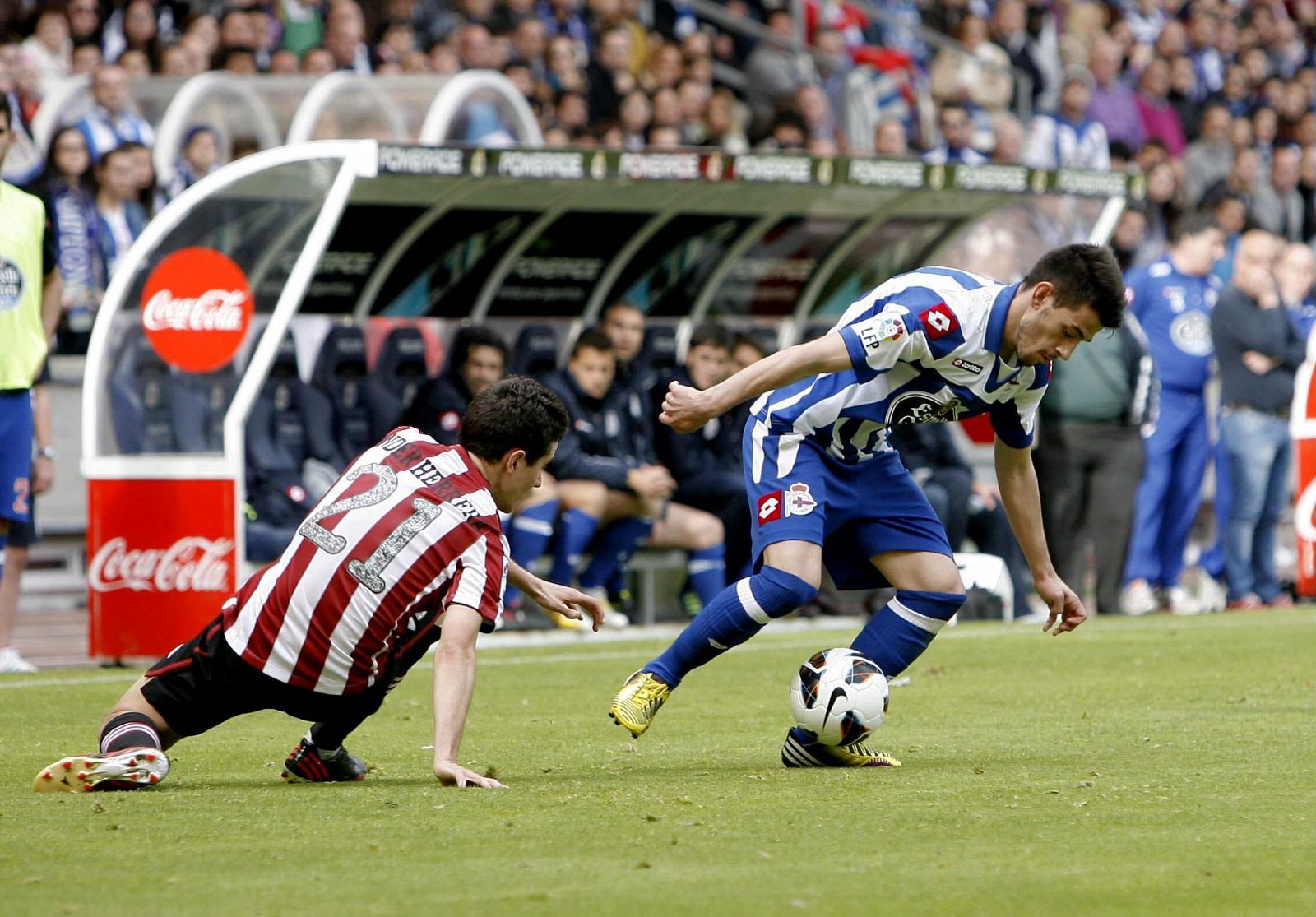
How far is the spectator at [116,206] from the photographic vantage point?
41.9ft

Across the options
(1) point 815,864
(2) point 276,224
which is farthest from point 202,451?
(1) point 815,864

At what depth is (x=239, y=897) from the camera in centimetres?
416

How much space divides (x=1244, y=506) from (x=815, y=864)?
10.2 metres

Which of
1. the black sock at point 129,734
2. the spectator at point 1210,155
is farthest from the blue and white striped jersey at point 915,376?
the spectator at point 1210,155

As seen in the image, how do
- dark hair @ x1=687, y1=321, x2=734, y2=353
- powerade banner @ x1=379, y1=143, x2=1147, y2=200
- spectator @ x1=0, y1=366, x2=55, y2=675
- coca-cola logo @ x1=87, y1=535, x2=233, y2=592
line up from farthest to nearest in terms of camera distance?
dark hair @ x1=687, y1=321, x2=734, y2=353 → powerade banner @ x1=379, y1=143, x2=1147, y2=200 → coca-cola logo @ x1=87, y1=535, x2=233, y2=592 → spectator @ x1=0, y1=366, x2=55, y2=675

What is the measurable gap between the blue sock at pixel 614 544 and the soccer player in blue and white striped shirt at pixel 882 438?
575 cm

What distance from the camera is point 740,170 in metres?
13.3

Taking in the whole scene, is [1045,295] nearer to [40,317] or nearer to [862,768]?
[862,768]

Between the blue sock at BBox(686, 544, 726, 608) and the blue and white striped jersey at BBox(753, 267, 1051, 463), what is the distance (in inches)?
240

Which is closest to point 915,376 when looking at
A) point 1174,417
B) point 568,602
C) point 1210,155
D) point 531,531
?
point 568,602

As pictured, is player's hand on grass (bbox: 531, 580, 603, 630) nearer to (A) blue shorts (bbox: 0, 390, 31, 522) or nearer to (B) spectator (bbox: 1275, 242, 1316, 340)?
(A) blue shorts (bbox: 0, 390, 31, 522)

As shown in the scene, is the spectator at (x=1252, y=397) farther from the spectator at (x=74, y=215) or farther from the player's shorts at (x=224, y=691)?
the player's shorts at (x=224, y=691)

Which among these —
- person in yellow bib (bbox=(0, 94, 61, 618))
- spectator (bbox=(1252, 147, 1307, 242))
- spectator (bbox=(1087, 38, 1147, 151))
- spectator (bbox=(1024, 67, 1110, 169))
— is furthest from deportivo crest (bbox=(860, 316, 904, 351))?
spectator (bbox=(1252, 147, 1307, 242))

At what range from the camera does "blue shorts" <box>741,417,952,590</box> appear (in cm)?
665
